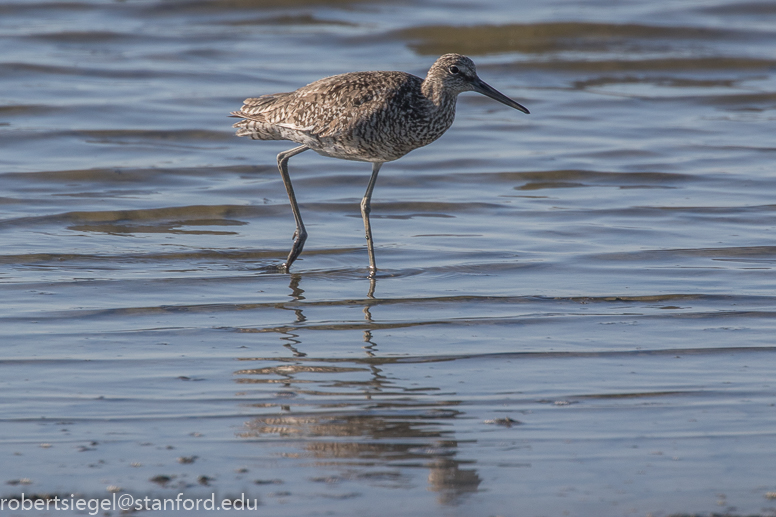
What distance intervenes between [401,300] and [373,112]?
61.2 inches

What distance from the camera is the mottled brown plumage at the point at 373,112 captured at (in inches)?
312

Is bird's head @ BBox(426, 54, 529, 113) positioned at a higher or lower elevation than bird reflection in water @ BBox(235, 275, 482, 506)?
higher

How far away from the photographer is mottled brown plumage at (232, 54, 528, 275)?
7914 millimetres

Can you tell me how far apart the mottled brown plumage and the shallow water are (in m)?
0.94

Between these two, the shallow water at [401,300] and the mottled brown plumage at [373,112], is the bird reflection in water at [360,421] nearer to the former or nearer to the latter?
the shallow water at [401,300]

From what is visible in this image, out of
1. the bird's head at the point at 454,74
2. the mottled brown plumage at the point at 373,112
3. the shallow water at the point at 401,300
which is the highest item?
the bird's head at the point at 454,74

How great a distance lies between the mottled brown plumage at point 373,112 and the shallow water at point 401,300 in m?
0.94

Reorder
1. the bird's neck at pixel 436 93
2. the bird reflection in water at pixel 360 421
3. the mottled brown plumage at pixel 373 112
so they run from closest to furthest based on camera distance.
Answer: the bird reflection in water at pixel 360 421
the mottled brown plumage at pixel 373 112
the bird's neck at pixel 436 93

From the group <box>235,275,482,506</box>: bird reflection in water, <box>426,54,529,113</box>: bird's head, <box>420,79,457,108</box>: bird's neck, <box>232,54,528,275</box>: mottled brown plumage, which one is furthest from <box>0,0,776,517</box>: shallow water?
<box>426,54,529,113</box>: bird's head

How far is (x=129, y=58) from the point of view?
17094 mm

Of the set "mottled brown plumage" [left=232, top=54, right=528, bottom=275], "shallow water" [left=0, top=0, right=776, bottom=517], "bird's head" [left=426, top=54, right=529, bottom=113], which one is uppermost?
"bird's head" [left=426, top=54, right=529, bottom=113]

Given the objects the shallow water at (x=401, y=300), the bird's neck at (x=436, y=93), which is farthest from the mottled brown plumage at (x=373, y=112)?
the shallow water at (x=401, y=300)

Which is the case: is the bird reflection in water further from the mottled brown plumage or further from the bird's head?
the bird's head

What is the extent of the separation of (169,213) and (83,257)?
1624mm
